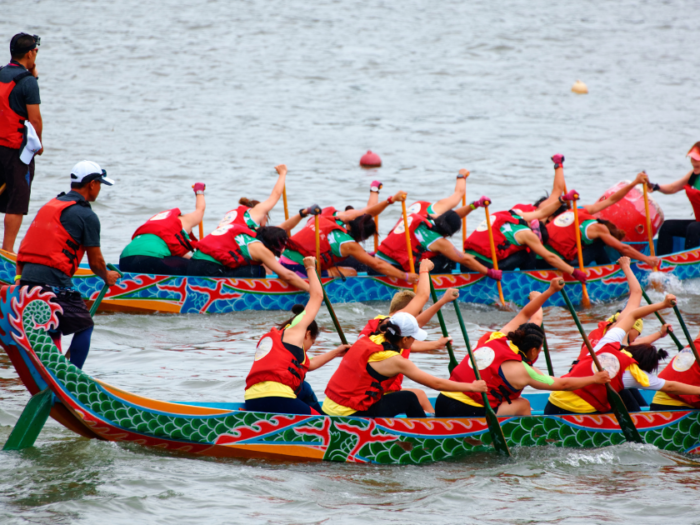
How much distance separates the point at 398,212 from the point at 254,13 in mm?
17334

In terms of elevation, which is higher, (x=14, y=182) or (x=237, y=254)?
(x=14, y=182)

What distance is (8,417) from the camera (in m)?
6.12

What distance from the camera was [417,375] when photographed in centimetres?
542

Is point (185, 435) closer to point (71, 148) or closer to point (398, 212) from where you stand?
point (398, 212)

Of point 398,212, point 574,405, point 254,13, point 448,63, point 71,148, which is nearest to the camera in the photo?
point 574,405

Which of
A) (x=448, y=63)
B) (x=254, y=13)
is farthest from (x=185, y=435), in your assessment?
(x=254, y=13)

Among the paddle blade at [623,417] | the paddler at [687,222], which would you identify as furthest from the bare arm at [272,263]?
the paddler at [687,222]

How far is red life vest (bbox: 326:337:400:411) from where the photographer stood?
5590mm

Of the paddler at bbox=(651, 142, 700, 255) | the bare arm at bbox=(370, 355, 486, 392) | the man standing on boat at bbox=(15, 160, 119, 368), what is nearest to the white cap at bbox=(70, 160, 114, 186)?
the man standing on boat at bbox=(15, 160, 119, 368)

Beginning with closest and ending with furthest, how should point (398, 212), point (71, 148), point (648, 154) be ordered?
1. point (398, 212)
2. point (71, 148)
3. point (648, 154)

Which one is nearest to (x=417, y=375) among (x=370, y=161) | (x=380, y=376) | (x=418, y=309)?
(x=380, y=376)

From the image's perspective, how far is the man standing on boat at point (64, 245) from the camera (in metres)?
5.37

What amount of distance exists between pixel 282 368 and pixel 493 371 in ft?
4.54

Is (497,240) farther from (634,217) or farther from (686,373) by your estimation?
(686,373)
